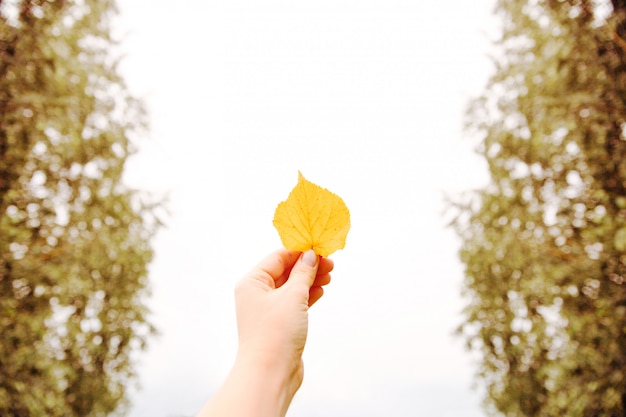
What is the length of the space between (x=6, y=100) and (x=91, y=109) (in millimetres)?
892

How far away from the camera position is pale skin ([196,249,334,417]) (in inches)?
33.4

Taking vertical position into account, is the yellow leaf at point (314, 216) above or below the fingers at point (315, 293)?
above

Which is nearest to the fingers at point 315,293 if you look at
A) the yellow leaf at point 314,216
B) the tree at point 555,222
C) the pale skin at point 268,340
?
the pale skin at point 268,340

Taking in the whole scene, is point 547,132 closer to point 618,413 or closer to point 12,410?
point 618,413

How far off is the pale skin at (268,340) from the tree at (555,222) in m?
3.15

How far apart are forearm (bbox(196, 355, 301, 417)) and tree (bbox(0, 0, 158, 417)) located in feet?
12.6

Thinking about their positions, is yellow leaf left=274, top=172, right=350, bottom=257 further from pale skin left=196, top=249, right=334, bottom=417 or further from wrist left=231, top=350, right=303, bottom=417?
wrist left=231, top=350, right=303, bottom=417

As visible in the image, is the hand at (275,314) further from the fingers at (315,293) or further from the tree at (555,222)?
the tree at (555,222)

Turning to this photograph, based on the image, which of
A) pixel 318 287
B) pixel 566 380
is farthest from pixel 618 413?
pixel 318 287

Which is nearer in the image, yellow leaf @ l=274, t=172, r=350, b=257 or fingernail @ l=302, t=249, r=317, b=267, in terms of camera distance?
yellow leaf @ l=274, t=172, r=350, b=257

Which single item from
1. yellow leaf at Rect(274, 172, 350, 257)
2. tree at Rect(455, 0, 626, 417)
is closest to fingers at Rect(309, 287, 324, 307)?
yellow leaf at Rect(274, 172, 350, 257)

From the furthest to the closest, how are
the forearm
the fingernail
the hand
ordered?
the fingernail, the hand, the forearm

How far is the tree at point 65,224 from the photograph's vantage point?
420 centimetres

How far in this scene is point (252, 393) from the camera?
2.80ft
